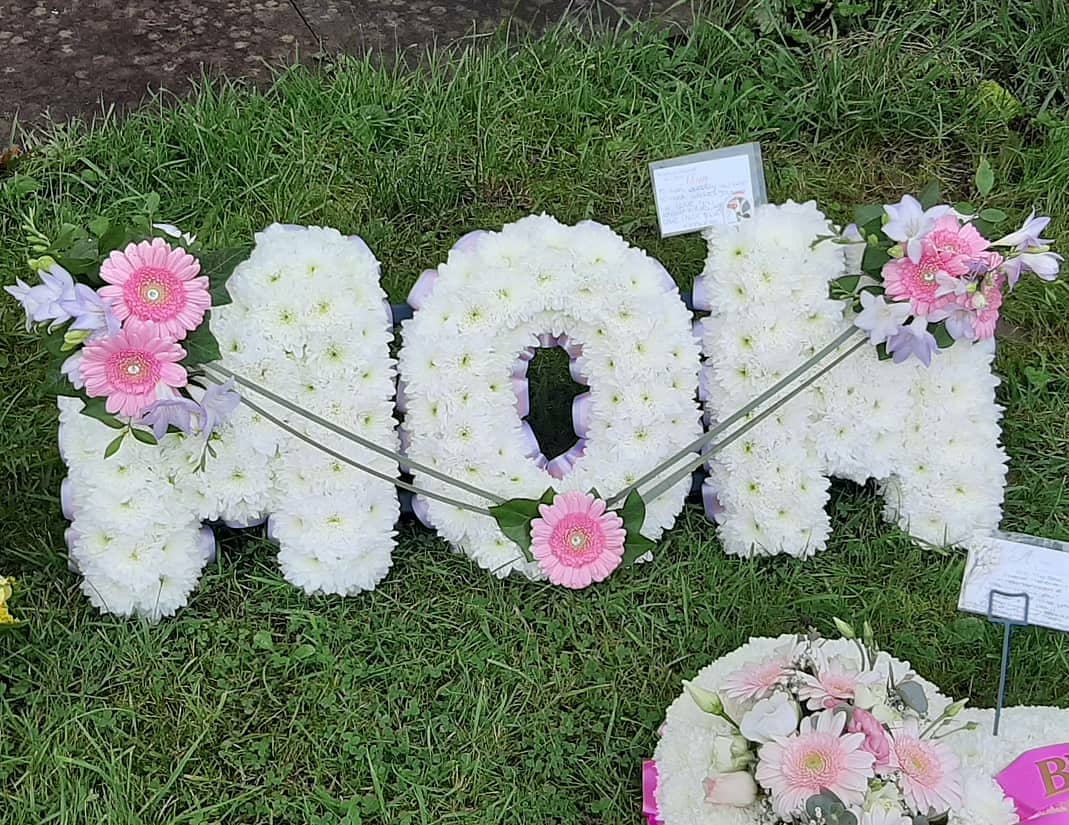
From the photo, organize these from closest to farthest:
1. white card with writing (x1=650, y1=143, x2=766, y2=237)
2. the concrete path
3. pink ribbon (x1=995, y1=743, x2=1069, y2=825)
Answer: pink ribbon (x1=995, y1=743, x2=1069, y2=825), white card with writing (x1=650, y1=143, x2=766, y2=237), the concrete path

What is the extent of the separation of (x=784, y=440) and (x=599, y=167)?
0.94 m

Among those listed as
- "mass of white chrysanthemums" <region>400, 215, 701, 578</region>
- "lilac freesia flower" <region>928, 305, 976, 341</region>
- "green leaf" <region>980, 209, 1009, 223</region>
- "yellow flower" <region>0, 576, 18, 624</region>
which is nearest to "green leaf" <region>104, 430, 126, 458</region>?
"yellow flower" <region>0, 576, 18, 624</region>

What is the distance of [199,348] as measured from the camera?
188 cm

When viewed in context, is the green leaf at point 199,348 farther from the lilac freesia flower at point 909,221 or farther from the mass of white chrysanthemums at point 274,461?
the lilac freesia flower at point 909,221

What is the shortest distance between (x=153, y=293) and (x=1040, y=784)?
1426 mm

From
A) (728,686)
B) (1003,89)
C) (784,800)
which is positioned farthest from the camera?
(1003,89)

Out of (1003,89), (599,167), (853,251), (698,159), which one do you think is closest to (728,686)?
(853,251)

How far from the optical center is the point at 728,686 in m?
1.59

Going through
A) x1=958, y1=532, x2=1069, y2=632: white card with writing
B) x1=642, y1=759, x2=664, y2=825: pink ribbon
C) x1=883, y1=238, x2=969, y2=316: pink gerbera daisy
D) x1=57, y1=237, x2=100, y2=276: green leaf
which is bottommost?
x1=642, y1=759, x2=664, y2=825: pink ribbon

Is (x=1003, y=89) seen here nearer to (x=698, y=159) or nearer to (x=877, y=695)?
(x=698, y=159)

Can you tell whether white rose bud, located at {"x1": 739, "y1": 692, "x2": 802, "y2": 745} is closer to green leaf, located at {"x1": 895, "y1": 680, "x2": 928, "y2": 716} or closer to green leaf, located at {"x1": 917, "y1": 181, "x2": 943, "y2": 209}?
green leaf, located at {"x1": 895, "y1": 680, "x2": 928, "y2": 716}

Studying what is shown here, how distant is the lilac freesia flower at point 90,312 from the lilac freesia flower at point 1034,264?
1.37m

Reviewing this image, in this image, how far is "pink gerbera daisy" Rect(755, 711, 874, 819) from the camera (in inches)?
55.7

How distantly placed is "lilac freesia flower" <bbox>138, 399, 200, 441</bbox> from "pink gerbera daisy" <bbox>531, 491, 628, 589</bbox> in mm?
566
